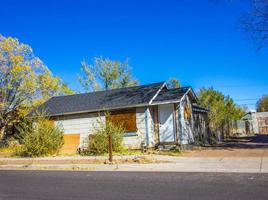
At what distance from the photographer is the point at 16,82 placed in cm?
3002

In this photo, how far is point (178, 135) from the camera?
20.5m

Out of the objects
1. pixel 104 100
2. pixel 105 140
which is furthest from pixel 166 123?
pixel 104 100

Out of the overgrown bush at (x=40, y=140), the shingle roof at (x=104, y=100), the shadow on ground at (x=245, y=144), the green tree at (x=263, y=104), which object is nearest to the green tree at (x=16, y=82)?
the shingle roof at (x=104, y=100)

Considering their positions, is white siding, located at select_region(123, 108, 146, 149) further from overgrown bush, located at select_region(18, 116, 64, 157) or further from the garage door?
overgrown bush, located at select_region(18, 116, 64, 157)

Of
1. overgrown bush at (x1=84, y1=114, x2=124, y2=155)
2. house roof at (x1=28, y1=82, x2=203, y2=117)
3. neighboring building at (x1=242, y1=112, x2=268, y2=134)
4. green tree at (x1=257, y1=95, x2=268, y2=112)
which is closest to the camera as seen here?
overgrown bush at (x1=84, y1=114, x2=124, y2=155)

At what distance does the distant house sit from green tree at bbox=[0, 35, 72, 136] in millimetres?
6327

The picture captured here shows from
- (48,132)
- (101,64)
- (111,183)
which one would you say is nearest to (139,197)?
(111,183)

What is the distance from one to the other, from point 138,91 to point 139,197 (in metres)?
15.9

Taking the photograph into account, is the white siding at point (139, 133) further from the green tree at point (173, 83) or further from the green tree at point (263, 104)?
the green tree at point (263, 104)

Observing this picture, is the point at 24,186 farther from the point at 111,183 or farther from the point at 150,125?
the point at 150,125

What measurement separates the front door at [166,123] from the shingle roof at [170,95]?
58 centimetres

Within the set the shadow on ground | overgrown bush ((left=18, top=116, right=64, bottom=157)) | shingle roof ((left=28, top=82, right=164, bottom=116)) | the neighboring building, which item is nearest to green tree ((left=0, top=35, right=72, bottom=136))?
shingle roof ((left=28, top=82, right=164, bottom=116))

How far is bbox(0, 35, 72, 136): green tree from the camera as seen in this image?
1163 inches

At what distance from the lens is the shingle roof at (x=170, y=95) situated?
67.2ft
